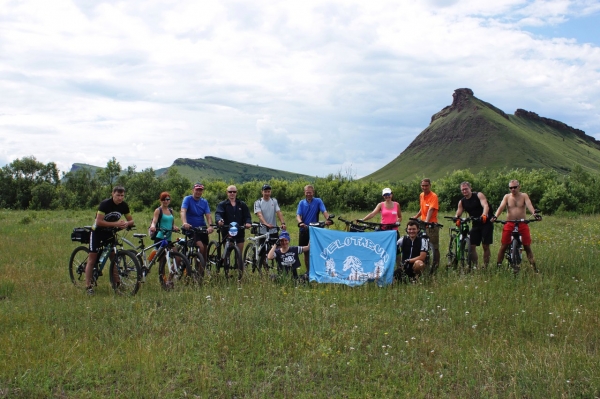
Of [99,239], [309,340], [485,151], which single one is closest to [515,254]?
[309,340]

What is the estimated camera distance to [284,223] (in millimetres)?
9953

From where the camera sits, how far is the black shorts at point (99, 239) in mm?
9195

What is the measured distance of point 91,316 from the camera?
292 inches

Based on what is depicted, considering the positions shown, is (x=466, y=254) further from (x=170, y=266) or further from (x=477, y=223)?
(x=170, y=266)

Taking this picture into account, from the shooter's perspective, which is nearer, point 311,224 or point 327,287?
point 327,287

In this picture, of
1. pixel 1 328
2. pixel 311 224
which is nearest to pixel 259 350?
pixel 1 328

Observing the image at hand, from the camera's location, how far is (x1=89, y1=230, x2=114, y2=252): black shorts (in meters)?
9.20

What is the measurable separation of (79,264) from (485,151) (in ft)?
567

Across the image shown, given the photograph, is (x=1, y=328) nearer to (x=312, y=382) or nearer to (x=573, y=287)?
(x=312, y=382)

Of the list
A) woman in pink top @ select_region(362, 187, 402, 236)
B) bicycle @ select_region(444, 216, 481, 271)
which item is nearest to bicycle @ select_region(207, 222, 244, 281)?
woman in pink top @ select_region(362, 187, 402, 236)

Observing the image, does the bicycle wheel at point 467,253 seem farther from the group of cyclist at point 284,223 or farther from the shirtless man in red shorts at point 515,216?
the shirtless man in red shorts at point 515,216

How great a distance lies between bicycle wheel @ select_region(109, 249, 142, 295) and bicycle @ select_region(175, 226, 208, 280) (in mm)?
975

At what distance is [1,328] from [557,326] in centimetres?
782

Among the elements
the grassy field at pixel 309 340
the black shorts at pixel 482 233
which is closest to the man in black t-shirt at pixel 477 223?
the black shorts at pixel 482 233
